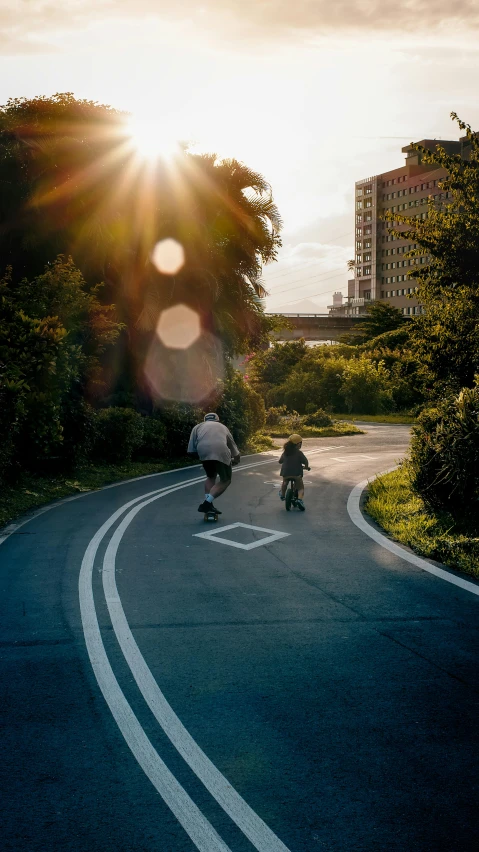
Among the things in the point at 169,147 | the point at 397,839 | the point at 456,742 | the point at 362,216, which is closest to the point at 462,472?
the point at 456,742

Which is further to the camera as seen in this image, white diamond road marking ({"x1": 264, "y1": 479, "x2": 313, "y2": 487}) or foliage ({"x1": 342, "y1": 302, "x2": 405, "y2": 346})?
foliage ({"x1": 342, "y1": 302, "x2": 405, "y2": 346})

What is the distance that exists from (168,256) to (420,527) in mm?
17984

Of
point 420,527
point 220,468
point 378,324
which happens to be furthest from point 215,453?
point 378,324

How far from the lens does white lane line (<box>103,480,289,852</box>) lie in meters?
3.80

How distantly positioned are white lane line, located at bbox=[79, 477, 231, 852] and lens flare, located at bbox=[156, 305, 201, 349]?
19.9 m

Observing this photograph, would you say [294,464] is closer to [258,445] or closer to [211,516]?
[211,516]

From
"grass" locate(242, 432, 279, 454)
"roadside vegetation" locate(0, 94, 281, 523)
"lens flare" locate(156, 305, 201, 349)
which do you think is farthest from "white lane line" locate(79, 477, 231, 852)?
"grass" locate(242, 432, 279, 454)

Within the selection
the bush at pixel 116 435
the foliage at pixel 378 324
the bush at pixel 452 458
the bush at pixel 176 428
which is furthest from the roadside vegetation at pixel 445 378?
the foliage at pixel 378 324

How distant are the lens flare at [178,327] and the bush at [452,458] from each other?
1457cm

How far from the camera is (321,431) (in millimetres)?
41781

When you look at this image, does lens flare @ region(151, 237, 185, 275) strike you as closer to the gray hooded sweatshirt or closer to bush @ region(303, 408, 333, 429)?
the gray hooded sweatshirt

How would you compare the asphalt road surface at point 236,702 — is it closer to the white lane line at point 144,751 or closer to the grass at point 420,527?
the white lane line at point 144,751

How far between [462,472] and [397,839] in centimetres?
835

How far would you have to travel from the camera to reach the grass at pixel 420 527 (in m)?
9.87
